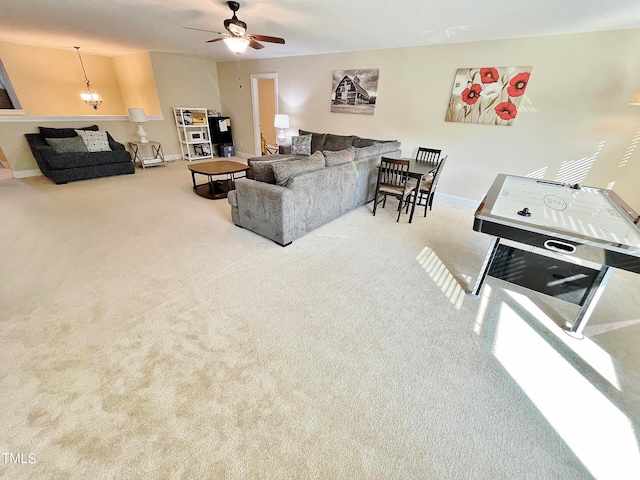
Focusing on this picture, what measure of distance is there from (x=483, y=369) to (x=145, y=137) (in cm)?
727

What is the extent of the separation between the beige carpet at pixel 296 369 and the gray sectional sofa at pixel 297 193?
33 centimetres

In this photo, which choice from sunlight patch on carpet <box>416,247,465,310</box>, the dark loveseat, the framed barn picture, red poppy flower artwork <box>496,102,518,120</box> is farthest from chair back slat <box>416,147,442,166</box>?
the dark loveseat

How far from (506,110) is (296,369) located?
4315mm

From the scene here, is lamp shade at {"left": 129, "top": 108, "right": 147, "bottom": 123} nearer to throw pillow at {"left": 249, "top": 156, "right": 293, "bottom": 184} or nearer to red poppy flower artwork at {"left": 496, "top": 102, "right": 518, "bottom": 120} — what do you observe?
throw pillow at {"left": 249, "top": 156, "right": 293, "bottom": 184}

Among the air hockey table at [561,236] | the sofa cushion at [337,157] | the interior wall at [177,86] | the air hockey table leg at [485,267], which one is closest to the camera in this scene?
the air hockey table at [561,236]

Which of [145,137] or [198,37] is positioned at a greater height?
[198,37]

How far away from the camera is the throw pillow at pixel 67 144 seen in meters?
4.55

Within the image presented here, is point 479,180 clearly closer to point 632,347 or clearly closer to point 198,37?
point 632,347

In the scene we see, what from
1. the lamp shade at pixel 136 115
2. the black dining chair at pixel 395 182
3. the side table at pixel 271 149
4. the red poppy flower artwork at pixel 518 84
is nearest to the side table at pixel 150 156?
the lamp shade at pixel 136 115

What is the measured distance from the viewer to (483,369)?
1632 millimetres

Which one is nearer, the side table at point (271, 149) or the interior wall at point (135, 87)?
the interior wall at point (135, 87)

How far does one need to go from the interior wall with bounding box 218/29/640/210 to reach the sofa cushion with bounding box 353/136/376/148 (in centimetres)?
31

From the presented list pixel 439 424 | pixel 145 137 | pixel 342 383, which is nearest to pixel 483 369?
pixel 439 424

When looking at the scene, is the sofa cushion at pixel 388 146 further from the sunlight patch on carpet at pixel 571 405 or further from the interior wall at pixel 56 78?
the interior wall at pixel 56 78
